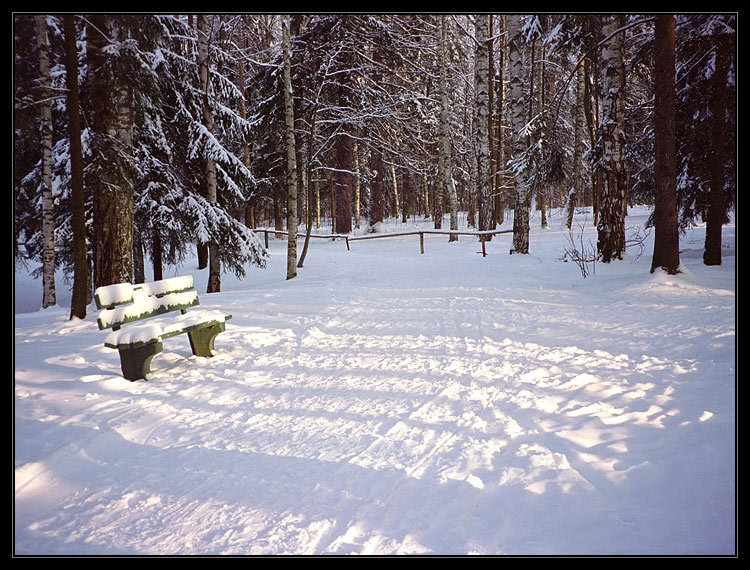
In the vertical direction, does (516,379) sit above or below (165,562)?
above

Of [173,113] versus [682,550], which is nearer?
[682,550]

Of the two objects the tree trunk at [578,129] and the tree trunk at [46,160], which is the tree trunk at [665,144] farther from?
the tree trunk at [578,129]

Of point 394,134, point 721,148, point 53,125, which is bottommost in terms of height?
point 721,148

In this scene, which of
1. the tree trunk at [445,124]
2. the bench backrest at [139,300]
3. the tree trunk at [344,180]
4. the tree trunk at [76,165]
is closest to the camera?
the bench backrest at [139,300]

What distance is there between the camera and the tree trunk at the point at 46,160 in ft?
28.6

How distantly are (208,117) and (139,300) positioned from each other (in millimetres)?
9057

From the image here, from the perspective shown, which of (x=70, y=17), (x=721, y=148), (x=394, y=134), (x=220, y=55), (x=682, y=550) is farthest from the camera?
(x=394, y=134)

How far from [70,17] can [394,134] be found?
47.9ft

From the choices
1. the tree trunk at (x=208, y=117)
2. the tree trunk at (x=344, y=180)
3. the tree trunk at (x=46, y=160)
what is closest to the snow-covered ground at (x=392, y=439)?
the tree trunk at (x=46, y=160)

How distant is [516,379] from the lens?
497cm

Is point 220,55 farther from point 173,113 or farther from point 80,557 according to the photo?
point 80,557

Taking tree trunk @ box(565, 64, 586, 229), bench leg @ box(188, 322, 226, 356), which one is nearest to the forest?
tree trunk @ box(565, 64, 586, 229)

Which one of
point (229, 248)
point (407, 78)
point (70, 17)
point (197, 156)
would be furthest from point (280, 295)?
point (407, 78)

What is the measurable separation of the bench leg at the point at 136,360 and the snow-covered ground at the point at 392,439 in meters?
0.18
